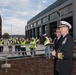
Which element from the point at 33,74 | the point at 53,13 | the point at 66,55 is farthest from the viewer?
the point at 53,13

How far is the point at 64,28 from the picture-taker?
399 centimetres

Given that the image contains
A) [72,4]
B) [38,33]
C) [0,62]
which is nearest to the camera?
[0,62]

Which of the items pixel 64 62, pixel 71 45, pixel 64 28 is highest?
pixel 64 28

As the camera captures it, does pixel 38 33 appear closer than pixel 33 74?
No

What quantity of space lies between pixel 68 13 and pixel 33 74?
51641 millimetres

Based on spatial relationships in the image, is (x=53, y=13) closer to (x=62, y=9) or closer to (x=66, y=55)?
(x=62, y=9)

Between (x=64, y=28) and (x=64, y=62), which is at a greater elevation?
(x=64, y=28)

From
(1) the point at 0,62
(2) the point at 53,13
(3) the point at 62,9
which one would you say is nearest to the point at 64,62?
(1) the point at 0,62

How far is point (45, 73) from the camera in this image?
34.8ft

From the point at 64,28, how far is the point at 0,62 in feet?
32.5

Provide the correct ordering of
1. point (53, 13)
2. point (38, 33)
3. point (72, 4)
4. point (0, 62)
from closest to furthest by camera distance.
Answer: point (0, 62)
point (72, 4)
point (53, 13)
point (38, 33)

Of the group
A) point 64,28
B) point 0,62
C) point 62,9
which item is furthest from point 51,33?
point 64,28

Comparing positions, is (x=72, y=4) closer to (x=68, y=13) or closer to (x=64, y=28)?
(x=68, y=13)

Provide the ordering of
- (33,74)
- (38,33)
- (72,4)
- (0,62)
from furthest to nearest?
(38,33), (72,4), (0,62), (33,74)
